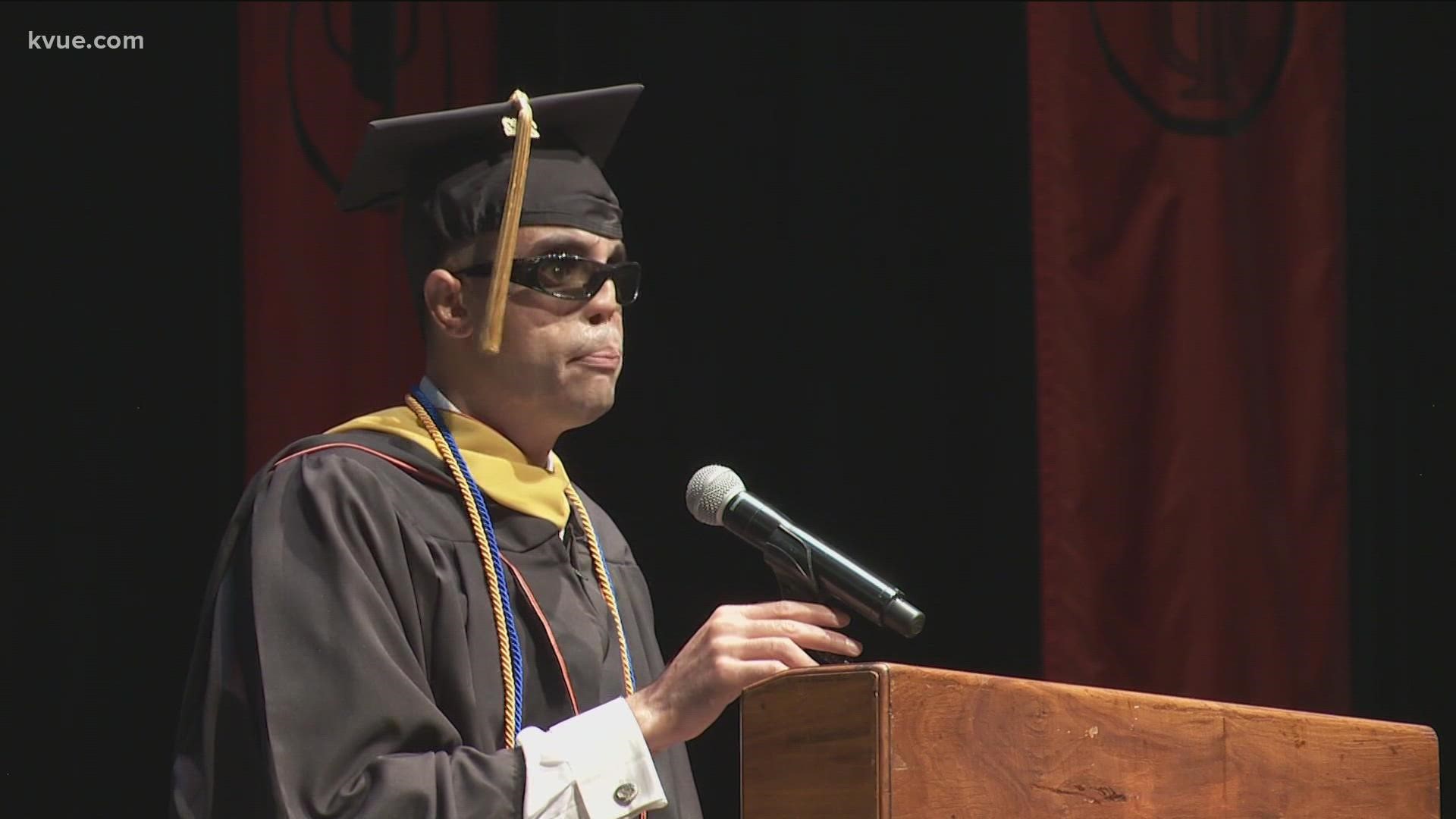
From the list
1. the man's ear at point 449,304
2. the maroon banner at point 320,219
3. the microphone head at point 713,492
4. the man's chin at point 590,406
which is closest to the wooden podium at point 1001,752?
the microphone head at point 713,492

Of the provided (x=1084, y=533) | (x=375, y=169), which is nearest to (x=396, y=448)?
(x=375, y=169)

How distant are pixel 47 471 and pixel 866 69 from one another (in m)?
1.88

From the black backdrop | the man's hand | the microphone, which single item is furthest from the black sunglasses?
the black backdrop

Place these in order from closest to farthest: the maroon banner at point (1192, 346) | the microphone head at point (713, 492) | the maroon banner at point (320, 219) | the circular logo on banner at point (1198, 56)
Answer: the microphone head at point (713, 492), the maroon banner at point (320, 219), the maroon banner at point (1192, 346), the circular logo on banner at point (1198, 56)

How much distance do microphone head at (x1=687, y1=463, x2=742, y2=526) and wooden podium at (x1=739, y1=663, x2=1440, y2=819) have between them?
31 cm

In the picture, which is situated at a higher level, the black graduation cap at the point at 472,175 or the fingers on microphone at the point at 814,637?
the black graduation cap at the point at 472,175

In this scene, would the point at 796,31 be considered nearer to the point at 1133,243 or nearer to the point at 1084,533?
the point at 1133,243

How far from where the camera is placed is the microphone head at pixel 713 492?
6.66 feet

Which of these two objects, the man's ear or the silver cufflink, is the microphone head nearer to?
the silver cufflink

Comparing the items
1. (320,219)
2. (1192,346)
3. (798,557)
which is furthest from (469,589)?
(1192,346)

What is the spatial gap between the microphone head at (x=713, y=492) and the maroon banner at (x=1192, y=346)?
A: 71.6 inches

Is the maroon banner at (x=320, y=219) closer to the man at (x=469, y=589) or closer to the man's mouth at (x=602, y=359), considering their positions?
the man at (x=469, y=589)

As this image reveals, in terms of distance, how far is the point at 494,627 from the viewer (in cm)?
231

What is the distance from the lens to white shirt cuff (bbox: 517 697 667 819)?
2.10 meters
